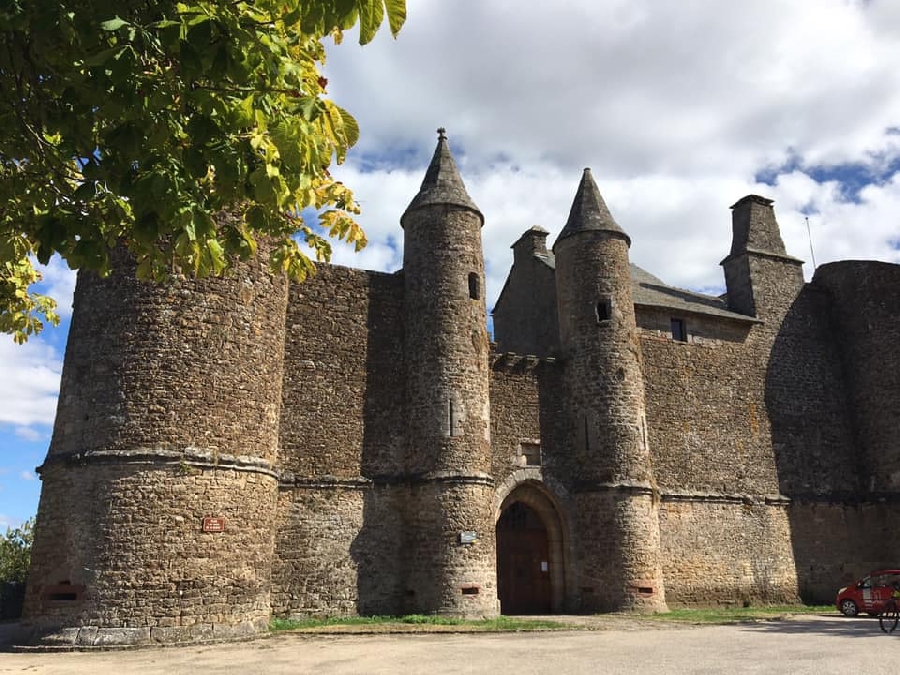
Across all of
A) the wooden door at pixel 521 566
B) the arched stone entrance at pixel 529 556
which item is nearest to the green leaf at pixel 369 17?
the arched stone entrance at pixel 529 556

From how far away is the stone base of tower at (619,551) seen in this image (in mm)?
19547

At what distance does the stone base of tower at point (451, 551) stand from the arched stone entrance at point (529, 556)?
241cm

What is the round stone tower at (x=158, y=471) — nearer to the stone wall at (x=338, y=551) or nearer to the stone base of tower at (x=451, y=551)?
the stone wall at (x=338, y=551)

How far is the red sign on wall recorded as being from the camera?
14.1 meters

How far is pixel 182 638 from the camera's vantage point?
522 inches

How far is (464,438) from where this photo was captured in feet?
61.1

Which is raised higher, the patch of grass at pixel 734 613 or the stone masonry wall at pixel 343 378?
the stone masonry wall at pixel 343 378

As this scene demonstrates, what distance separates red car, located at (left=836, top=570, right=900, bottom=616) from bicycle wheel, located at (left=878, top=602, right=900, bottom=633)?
391 cm

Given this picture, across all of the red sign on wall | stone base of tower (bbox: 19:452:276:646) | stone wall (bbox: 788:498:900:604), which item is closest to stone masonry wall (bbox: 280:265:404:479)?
the red sign on wall

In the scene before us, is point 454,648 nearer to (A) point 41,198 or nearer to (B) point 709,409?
(A) point 41,198

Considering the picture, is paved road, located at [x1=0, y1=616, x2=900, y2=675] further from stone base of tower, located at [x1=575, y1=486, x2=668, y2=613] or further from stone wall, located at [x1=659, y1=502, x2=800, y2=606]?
stone wall, located at [x1=659, y1=502, x2=800, y2=606]

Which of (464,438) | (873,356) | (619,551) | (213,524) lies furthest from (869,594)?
(213,524)

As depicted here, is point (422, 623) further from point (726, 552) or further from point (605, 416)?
point (726, 552)

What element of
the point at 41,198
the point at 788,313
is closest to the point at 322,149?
the point at 41,198
